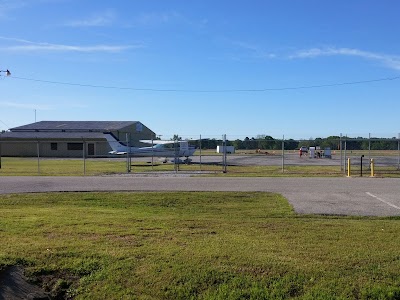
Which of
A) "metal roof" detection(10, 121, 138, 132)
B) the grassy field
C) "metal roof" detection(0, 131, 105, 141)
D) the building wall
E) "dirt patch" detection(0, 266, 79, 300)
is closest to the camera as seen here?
the grassy field

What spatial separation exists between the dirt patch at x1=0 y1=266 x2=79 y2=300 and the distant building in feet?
162

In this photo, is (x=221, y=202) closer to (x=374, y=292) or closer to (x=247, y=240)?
(x=247, y=240)

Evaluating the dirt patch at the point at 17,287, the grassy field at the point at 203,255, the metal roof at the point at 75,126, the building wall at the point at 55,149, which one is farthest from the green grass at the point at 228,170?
the metal roof at the point at 75,126

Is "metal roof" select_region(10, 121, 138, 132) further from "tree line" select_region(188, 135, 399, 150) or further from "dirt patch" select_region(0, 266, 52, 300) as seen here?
"dirt patch" select_region(0, 266, 52, 300)

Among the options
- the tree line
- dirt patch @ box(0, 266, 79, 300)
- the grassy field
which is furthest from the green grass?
dirt patch @ box(0, 266, 79, 300)

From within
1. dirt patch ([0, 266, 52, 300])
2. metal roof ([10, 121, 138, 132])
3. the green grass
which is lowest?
dirt patch ([0, 266, 52, 300])

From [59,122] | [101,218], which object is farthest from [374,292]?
[59,122]

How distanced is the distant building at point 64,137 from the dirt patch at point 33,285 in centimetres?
4944

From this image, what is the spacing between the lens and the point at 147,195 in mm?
13961

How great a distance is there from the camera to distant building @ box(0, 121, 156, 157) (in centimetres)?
6003

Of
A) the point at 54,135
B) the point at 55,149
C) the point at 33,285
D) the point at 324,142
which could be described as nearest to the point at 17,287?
the point at 33,285

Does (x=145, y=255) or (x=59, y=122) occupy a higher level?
(x=59, y=122)

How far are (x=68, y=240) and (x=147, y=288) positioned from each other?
2.24 m

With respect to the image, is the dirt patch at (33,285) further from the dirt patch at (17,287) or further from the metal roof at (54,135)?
the metal roof at (54,135)
